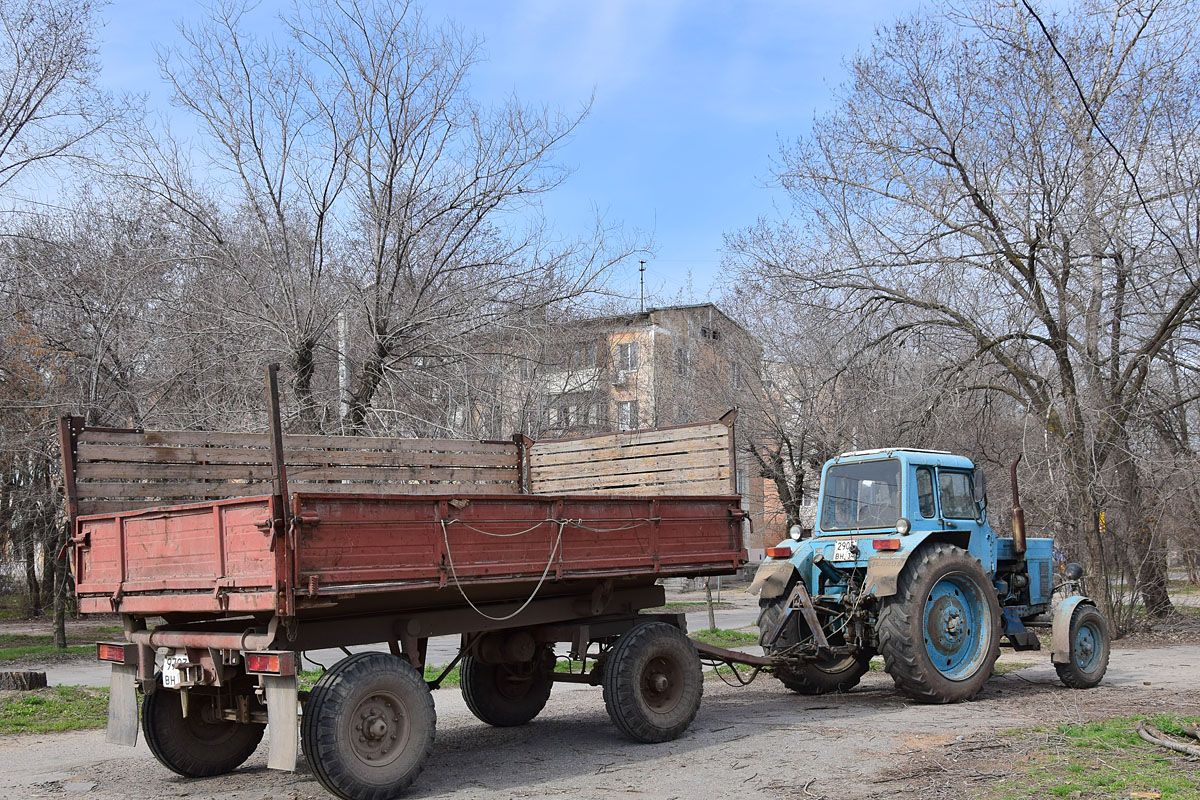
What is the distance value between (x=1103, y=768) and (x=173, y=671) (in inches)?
253

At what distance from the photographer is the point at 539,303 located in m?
15.5

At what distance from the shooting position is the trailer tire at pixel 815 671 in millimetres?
11508

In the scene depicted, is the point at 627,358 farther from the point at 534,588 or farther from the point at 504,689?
the point at 534,588

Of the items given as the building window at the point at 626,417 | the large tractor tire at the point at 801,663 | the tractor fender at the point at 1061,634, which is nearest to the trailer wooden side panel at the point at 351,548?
the large tractor tire at the point at 801,663

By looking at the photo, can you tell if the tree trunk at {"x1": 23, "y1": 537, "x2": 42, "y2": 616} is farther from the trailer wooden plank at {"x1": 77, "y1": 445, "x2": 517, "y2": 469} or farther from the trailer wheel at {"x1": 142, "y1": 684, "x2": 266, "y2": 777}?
the trailer wheel at {"x1": 142, "y1": 684, "x2": 266, "y2": 777}

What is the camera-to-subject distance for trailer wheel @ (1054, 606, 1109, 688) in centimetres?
1185

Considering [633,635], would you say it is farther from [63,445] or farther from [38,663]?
[38,663]

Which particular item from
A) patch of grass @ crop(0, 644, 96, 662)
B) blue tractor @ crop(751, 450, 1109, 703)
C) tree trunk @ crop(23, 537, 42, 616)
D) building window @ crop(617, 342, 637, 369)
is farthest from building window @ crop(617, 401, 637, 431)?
blue tractor @ crop(751, 450, 1109, 703)

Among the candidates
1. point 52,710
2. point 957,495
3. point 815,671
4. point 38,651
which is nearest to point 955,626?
point 957,495

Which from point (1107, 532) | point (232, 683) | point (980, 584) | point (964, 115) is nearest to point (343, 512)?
point (232, 683)

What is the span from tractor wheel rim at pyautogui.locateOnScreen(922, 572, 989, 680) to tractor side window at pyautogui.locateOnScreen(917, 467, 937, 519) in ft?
2.41

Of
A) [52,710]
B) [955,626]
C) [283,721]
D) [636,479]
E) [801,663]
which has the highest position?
[636,479]

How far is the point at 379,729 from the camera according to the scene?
7145mm

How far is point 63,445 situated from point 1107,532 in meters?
16.9
